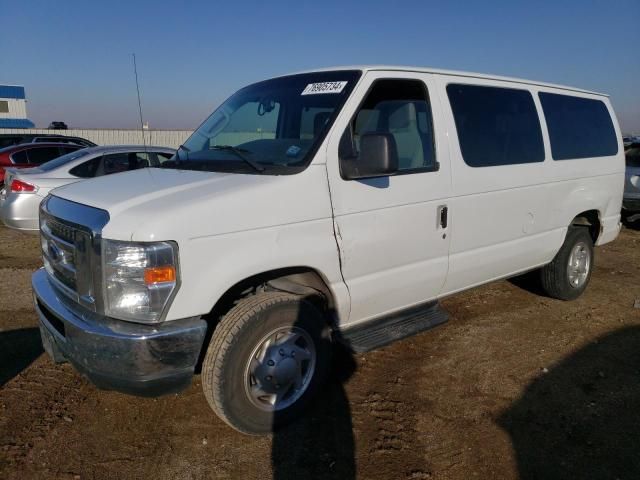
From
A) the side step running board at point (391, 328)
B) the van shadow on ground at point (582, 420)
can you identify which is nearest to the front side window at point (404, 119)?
the side step running board at point (391, 328)

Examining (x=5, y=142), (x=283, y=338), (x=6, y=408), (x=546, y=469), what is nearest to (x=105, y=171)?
(x=6, y=408)

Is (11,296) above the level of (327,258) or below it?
below

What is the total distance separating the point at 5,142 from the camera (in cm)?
1755

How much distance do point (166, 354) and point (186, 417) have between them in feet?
3.21

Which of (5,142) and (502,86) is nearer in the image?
(502,86)

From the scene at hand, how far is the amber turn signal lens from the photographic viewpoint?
8.36 ft

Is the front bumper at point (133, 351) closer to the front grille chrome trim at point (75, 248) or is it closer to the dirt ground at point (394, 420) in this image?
the front grille chrome trim at point (75, 248)

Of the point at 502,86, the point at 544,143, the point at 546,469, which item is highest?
the point at 502,86

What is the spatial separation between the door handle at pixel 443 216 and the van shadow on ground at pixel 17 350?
11.2ft

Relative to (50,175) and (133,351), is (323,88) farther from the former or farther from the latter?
(50,175)

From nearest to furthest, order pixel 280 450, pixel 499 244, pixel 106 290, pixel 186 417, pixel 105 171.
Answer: pixel 106 290
pixel 280 450
pixel 186 417
pixel 499 244
pixel 105 171

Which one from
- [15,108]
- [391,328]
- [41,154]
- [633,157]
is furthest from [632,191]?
[15,108]

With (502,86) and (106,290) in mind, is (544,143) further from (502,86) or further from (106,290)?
(106,290)

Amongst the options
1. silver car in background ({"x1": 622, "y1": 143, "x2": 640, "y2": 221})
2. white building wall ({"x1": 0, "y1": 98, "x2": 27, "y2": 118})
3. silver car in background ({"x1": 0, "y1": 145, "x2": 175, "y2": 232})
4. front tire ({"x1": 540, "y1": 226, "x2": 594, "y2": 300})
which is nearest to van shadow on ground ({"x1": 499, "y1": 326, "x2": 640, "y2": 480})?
front tire ({"x1": 540, "y1": 226, "x2": 594, "y2": 300})
